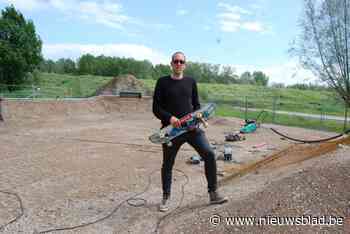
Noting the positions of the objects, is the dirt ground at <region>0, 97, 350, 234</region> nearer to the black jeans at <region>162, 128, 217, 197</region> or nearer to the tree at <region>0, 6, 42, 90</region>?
the black jeans at <region>162, 128, 217, 197</region>

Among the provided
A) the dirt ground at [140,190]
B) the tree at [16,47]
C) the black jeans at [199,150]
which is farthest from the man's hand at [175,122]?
the tree at [16,47]

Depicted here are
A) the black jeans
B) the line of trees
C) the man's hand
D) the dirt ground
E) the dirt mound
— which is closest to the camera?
the dirt ground

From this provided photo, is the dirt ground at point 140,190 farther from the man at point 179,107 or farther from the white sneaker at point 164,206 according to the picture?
the man at point 179,107

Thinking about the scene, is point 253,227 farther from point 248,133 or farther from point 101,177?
point 248,133

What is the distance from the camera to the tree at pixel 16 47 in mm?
20234

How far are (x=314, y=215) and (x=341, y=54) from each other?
11203mm

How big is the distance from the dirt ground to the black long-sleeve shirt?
1097 millimetres

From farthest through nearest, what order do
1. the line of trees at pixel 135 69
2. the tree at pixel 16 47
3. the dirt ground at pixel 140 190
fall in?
the line of trees at pixel 135 69
the tree at pixel 16 47
the dirt ground at pixel 140 190

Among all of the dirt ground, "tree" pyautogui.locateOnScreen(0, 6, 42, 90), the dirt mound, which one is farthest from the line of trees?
the dirt ground

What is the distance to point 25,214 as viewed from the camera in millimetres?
3334

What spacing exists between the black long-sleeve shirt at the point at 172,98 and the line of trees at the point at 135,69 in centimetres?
5780

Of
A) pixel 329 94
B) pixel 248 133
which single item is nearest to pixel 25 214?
pixel 248 133

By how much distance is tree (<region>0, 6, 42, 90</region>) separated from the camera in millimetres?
20234

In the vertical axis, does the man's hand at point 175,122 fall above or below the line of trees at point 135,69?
below
